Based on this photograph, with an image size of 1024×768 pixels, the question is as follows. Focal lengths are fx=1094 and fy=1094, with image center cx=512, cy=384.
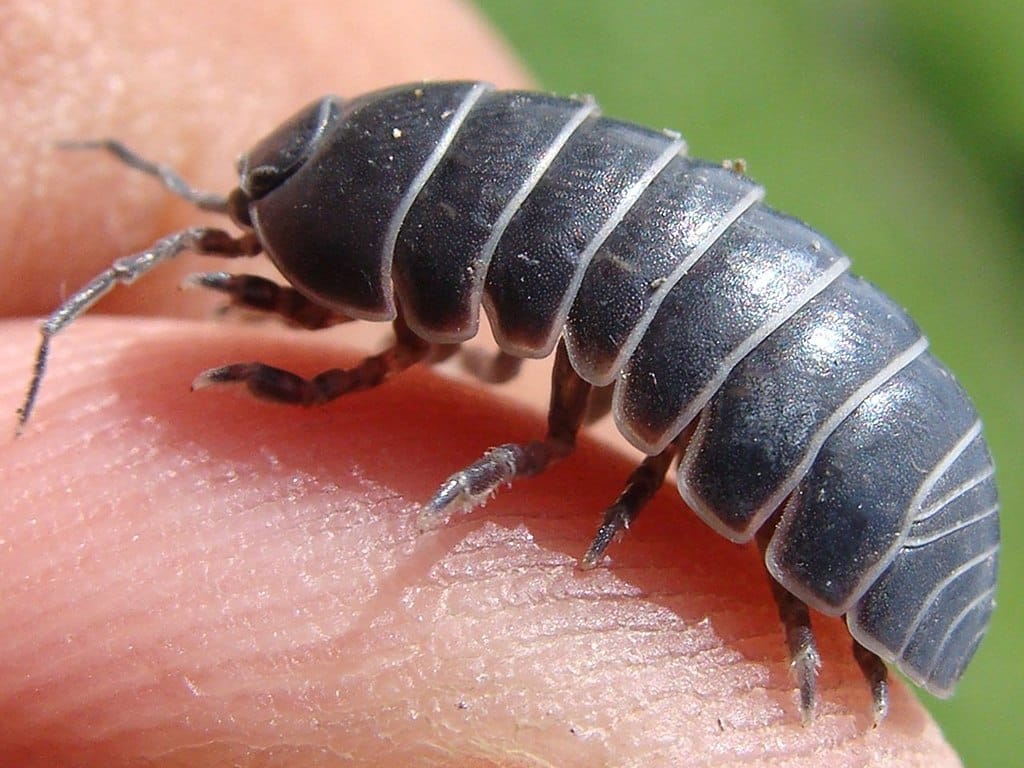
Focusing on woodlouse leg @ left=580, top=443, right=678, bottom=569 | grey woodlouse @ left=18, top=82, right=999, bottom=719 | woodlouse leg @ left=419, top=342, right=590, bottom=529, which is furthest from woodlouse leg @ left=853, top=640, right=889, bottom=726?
woodlouse leg @ left=419, top=342, right=590, bottom=529

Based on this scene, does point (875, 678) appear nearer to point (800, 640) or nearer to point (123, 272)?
point (800, 640)

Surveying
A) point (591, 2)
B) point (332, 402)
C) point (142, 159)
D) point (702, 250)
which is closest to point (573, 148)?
point (702, 250)

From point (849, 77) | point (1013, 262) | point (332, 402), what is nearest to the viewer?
point (332, 402)

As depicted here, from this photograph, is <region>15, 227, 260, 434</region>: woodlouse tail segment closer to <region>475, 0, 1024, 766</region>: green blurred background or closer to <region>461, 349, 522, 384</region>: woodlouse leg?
<region>461, 349, 522, 384</region>: woodlouse leg

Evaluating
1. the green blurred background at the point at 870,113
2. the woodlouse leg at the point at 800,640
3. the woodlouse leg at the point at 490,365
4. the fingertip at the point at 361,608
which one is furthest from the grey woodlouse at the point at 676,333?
the green blurred background at the point at 870,113

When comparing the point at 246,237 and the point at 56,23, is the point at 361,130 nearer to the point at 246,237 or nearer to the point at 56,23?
the point at 246,237

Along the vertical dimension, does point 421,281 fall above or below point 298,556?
above
